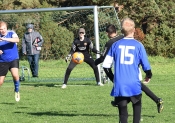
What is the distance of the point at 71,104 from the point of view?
11250mm

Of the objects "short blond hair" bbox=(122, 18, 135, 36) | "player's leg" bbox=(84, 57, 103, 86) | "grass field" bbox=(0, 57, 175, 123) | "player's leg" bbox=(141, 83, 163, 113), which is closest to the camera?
"short blond hair" bbox=(122, 18, 135, 36)

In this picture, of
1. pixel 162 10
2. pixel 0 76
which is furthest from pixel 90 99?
pixel 162 10

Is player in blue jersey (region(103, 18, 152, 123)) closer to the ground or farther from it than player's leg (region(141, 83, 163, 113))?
farther from it

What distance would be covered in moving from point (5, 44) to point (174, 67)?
1256 centimetres

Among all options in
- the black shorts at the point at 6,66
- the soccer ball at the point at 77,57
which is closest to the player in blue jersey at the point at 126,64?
the black shorts at the point at 6,66

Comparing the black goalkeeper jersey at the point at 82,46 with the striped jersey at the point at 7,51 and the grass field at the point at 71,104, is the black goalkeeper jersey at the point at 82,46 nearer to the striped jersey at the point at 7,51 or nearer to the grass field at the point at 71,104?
the grass field at the point at 71,104

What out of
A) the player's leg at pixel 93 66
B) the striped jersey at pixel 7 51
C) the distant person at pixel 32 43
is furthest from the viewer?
the distant person at pixel 32 43

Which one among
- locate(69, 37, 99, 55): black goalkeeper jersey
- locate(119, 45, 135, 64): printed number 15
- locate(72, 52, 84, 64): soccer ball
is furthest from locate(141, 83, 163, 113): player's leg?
locate(69, 37, 99, 55): black goalkeeper jersey

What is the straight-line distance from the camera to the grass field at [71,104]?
9.29m

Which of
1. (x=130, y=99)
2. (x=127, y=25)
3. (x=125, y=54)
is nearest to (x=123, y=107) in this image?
(x=130, y=99)

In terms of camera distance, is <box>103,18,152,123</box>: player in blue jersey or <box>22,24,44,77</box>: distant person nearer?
<box>103,18,152,123</box>: player in blue jersey

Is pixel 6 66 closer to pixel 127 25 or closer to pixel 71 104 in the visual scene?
pixel 71 104

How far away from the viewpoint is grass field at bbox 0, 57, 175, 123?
9.29 meters

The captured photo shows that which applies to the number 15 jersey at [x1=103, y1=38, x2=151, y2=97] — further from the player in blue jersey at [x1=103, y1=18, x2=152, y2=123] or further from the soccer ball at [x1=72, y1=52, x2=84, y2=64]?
the soccer ball at [x1=72, y1=52, x2=84, y2=64]
